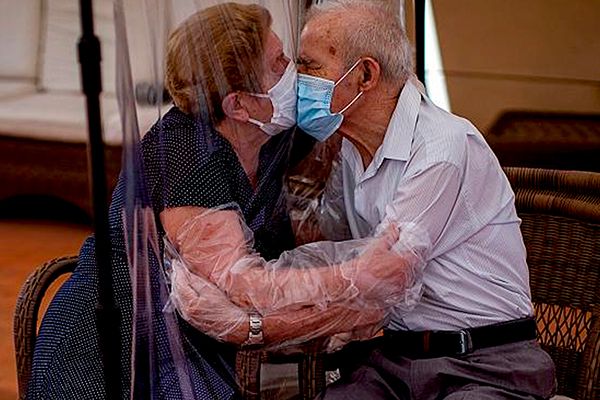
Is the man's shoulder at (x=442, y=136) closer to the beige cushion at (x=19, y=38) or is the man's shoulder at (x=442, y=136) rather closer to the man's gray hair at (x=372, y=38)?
the man's gray hair at (x=372, y=38)

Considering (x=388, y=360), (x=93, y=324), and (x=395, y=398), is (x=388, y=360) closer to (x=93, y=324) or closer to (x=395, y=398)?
(x=395, y=398)

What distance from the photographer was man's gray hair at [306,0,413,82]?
1.66 meters

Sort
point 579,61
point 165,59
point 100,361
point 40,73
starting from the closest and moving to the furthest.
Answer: point 165,59, point 100,361, point 579,61, point 40,73

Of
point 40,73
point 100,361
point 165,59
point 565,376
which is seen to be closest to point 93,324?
point 100,361

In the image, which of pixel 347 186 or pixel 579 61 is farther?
pixel 579 61

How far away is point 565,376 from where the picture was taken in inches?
76.5

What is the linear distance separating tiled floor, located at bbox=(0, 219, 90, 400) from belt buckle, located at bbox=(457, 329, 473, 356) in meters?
1.66

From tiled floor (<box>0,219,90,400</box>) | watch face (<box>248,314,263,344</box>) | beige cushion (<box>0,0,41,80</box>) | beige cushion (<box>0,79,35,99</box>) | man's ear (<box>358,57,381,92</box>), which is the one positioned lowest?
tiled floor (<box>0,219,90,400</box>)

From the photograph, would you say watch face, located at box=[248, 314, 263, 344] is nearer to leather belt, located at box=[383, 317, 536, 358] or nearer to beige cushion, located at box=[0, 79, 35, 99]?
leather belt, located at box=[383, 317, 536, 358]

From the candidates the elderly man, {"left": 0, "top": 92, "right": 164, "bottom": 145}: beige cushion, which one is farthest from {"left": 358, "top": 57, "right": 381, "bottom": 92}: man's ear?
{"left": 0, "top": 92, "right": 164, "bottom": 145}: beige cushion

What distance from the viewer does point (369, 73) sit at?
1.66 m

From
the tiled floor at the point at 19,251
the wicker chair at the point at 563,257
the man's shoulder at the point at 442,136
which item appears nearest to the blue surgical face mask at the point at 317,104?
the man's shoulder at the point at 442,136

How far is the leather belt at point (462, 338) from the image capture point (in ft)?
5.52

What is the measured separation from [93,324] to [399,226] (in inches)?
20.6
